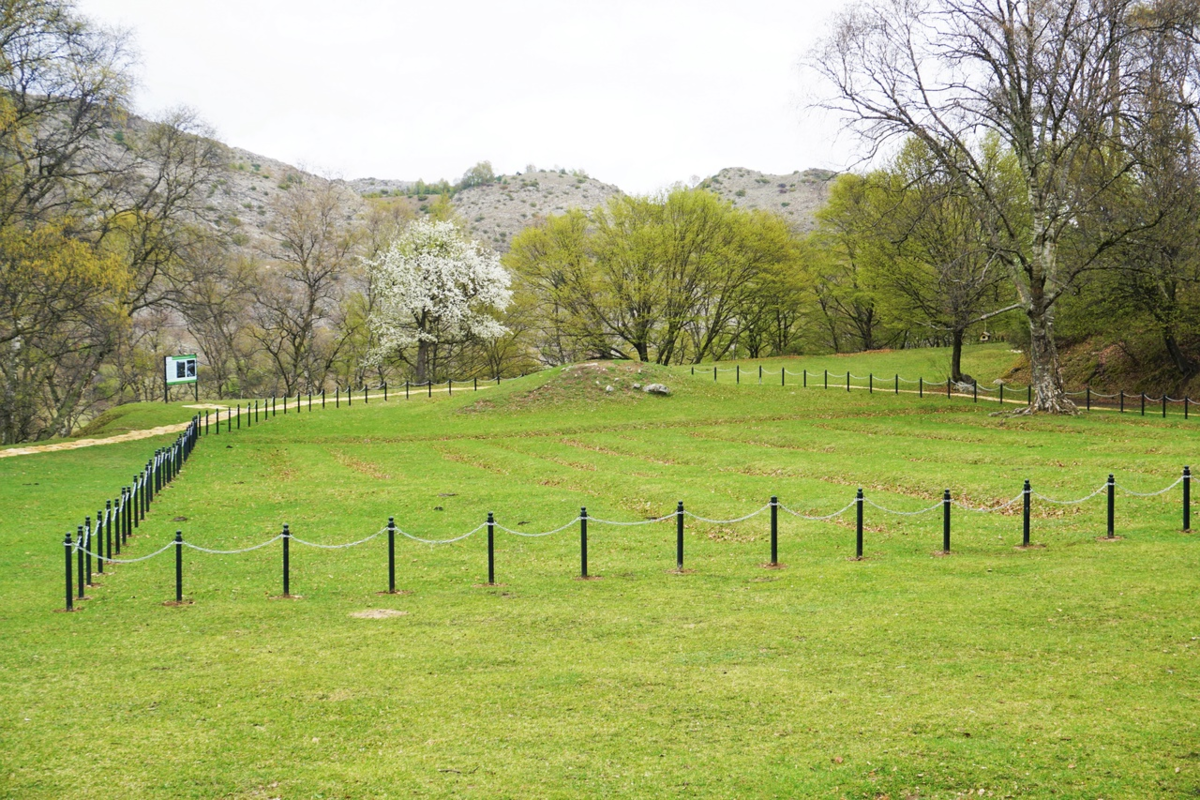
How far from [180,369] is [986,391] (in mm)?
41075

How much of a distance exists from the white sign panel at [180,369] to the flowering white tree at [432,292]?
21.6 metres

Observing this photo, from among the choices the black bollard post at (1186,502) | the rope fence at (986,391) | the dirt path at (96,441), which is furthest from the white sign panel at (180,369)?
the black bollard post at (1186,502)

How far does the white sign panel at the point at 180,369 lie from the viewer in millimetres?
44312

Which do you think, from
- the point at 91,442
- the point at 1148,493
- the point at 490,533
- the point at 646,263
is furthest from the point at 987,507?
the point at 646,263

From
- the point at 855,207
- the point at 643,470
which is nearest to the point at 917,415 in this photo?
the point at 643,470

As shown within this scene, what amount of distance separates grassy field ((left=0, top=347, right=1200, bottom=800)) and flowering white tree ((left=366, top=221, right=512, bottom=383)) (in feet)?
137

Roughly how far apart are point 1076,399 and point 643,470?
2737 cm

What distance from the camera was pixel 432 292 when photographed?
2625 inches

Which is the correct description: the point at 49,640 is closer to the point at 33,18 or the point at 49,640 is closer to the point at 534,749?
the point at 534,749

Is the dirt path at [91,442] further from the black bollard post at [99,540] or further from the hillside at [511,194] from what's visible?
the hillside at [511,194]

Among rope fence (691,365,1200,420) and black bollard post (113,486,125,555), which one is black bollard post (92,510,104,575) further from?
rope fence (691,365,1200,420)

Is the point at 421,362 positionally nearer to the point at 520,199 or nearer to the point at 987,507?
the point at 987,507

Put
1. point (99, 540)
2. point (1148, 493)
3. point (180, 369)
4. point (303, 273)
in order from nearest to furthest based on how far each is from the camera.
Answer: point (99, 540)
point (1148, 493)
point (180, 369)
point (303, 273)

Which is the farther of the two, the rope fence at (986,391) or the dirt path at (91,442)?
the rope fence at (986,391)
